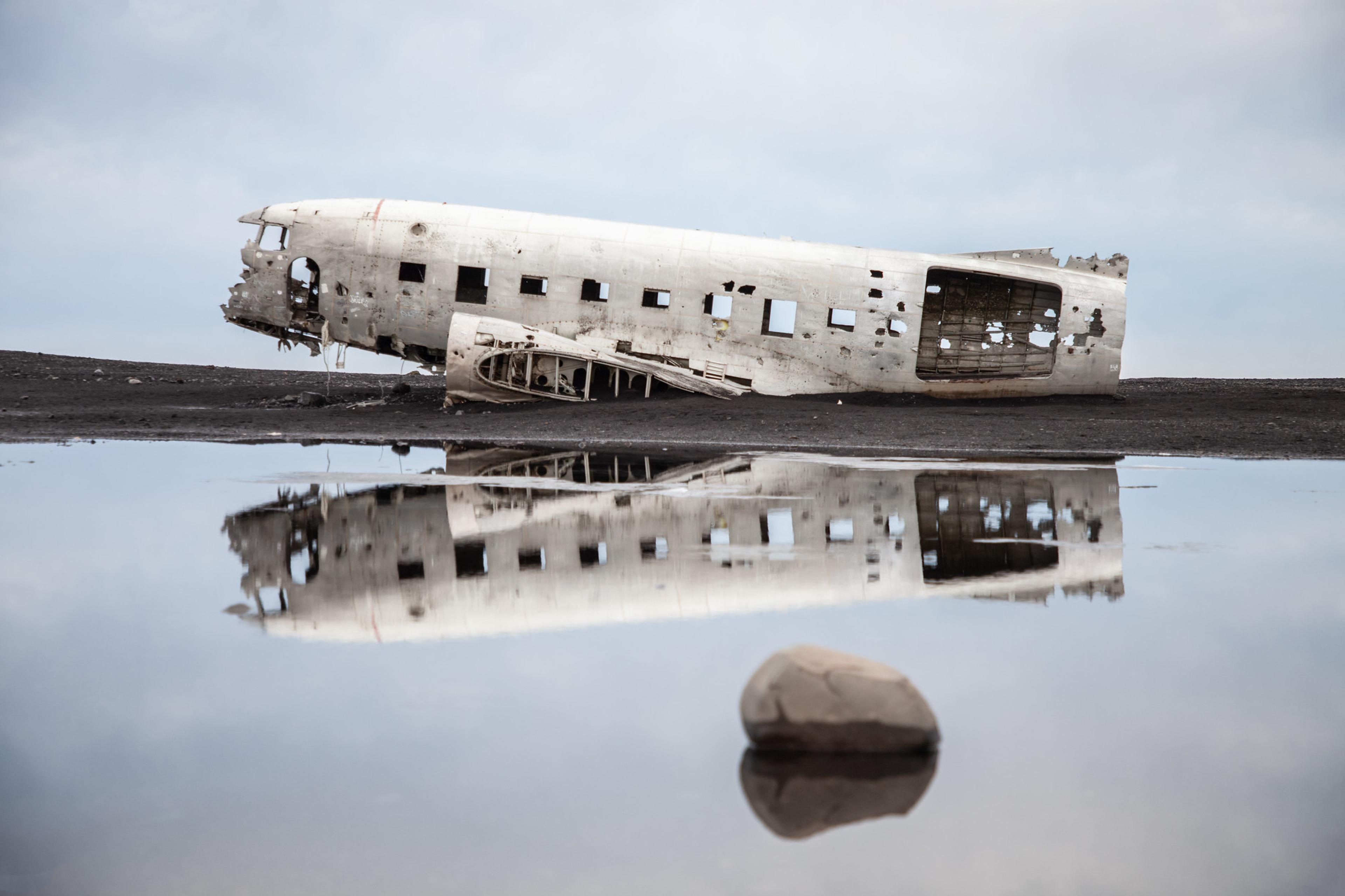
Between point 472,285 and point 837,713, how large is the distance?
65.3 feet

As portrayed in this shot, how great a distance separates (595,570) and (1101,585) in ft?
10.7

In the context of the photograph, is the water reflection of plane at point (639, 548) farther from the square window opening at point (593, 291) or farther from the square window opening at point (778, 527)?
the square window opening at point (593, 291)

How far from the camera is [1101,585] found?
22.3ft

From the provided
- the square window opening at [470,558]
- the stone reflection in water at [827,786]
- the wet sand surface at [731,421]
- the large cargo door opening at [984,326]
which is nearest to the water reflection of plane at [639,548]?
the square window opening at [470,558]

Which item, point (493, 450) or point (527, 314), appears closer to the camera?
point (493, 450)

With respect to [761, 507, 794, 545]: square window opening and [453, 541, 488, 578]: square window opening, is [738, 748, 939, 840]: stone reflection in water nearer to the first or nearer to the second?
[453, 541, 488, 578]: square window opening

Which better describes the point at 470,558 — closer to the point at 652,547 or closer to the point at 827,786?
the point at 652,547

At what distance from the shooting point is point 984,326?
2506 centimetres

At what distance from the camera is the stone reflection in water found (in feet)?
11.0

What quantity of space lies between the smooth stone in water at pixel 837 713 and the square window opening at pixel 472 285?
18803mm

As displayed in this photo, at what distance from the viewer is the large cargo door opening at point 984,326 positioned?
80.6ft

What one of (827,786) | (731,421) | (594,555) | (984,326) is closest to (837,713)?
(827,786)

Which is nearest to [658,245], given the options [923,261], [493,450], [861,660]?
[923,261]

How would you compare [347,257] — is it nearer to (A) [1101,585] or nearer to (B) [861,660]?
(A) [1101,585]
